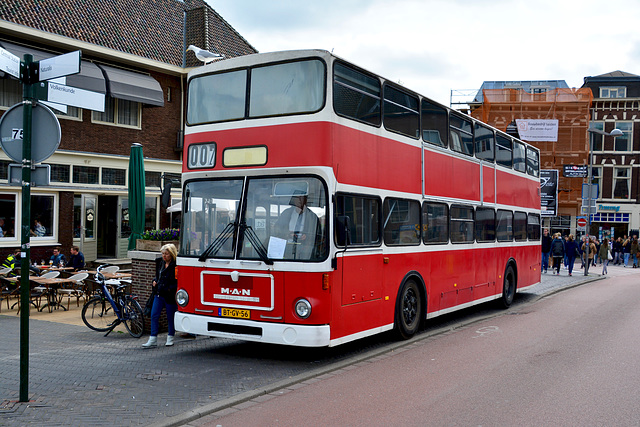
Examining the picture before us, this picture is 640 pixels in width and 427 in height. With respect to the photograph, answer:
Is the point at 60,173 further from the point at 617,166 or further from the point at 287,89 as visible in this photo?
the point at 617,166

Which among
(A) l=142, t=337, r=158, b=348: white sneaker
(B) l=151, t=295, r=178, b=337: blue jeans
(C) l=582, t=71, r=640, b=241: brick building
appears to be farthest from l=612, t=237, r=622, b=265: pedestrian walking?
(A) l=142, t=337, r=158, b=348: white sneaker

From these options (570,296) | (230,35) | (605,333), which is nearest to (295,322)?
(605,333)

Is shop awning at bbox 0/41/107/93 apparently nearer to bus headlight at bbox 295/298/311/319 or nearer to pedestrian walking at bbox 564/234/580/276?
bus headlight at bbox 295/298/311/319

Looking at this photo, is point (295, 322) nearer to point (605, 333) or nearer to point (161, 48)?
point (605, 333)

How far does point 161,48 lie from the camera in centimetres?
2345

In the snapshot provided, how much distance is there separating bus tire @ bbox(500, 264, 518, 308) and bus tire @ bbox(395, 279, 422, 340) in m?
5.09

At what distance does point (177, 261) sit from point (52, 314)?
5931mm

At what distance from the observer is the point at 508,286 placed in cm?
1525

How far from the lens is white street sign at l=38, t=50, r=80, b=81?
618cm

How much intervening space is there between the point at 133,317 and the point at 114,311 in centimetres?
73

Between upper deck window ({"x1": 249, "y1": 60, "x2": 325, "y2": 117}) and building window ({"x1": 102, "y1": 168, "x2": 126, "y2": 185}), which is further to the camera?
building window ({"x1": 102, "y1": 168, "x2": 126, "y2": 185})

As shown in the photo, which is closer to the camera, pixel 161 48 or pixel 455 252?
pixel 455 252

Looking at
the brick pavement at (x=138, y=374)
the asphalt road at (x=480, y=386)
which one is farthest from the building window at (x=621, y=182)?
the brick pavement at (x=138, y=374)

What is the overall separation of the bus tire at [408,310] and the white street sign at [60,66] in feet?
19.1
